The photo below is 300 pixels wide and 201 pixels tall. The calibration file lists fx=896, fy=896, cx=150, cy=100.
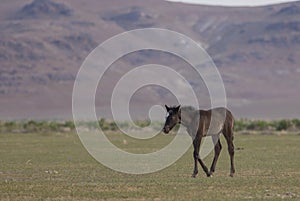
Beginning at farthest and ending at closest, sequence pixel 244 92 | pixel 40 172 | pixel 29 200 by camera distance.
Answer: pixel 244 92 < pixel 40 172 < pixel 29 200

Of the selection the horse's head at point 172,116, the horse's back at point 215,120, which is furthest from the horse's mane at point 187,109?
the horse's head at point 172,116

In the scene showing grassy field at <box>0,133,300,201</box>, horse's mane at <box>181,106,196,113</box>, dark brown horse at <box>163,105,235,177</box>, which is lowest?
grassy field at <box>0,133,300,201</box>

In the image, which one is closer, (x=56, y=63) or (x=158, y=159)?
(x=158, y=159)

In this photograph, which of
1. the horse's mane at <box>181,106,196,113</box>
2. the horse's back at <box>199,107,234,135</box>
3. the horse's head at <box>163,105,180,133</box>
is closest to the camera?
the horse's head at <box>163,105,180,133</box>

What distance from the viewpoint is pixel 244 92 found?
171250mm

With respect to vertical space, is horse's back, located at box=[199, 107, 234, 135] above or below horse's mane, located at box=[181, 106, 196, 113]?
below

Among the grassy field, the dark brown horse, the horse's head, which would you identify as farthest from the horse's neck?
the grassy field

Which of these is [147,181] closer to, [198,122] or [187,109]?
[198,122]

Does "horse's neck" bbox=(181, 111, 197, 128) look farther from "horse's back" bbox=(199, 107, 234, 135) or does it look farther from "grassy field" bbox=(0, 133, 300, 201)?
"grassy field" bbox=(0, 133, 300, 201)

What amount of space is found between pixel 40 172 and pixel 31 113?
13027 centimetres

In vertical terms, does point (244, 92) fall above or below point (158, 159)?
above

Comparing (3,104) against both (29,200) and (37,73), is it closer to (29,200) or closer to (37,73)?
(37,73)

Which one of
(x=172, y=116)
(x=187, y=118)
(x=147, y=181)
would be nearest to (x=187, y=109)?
(x=187, y=118)

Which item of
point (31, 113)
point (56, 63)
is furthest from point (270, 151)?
point (56, 63)
